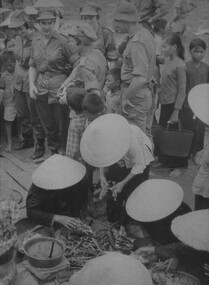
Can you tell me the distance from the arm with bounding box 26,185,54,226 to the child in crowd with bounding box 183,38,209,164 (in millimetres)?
2425

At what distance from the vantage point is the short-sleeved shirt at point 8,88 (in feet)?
22.4

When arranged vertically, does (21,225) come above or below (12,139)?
above

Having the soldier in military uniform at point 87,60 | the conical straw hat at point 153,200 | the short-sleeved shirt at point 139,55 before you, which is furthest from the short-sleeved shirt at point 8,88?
the conical straw hat at point 153,200

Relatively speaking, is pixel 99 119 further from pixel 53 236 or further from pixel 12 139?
pixel 12 139

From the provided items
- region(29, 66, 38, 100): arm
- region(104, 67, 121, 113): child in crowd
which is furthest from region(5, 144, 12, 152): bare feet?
region(104, 67, 121, 113): child in crowd

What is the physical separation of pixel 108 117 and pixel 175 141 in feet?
5.44

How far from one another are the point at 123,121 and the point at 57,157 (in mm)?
777

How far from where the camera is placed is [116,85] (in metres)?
5.19

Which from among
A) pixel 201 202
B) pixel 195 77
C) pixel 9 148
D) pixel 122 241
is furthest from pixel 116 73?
pixel 9 148

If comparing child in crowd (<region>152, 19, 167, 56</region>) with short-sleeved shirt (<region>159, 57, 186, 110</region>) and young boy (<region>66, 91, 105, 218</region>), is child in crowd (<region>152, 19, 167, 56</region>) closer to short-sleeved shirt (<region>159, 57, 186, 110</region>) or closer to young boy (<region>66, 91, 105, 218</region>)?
short-sleeved shirt (<region>159, 57, 186, 110</region>)

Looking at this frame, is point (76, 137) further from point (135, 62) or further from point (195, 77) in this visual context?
point (195, 77)

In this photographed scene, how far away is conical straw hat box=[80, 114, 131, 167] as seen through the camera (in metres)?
3.89

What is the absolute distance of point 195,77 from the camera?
5812 mm

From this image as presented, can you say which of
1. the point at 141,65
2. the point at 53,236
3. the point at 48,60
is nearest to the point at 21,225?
the point at 53,236
